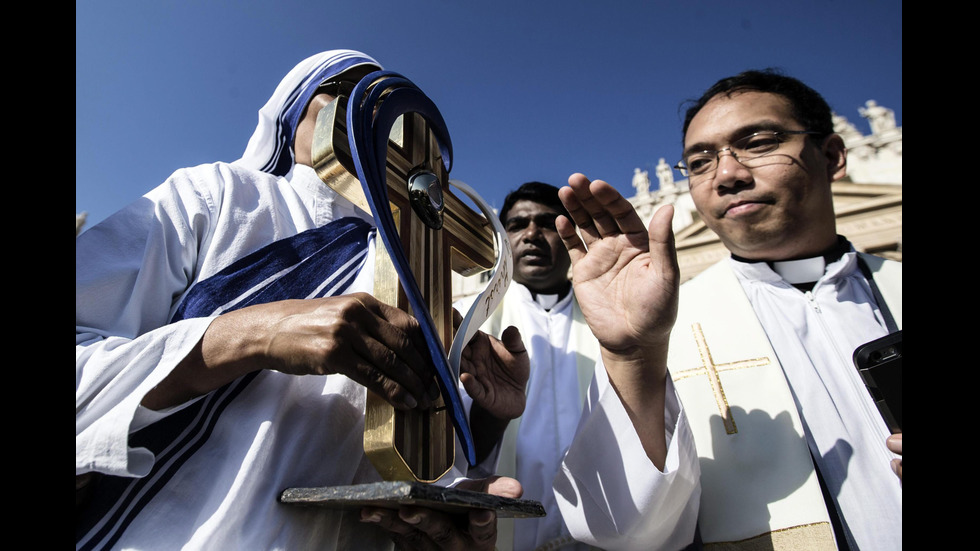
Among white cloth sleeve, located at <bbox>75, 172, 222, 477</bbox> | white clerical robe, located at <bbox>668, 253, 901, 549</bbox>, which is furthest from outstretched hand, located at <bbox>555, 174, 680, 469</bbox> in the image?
white cloth sleeve, located at <bbox>75, 172, 222, 477</bbox>

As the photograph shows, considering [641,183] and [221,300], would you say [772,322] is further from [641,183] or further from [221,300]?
[641,183]

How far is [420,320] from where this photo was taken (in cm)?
115

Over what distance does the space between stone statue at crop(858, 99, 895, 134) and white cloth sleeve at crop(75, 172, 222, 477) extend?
25.2m

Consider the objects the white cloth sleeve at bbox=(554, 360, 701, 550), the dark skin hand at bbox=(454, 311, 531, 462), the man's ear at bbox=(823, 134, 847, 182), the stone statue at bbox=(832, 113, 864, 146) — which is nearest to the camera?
the dark skin hand at bbox=(454, 311, 531, 462)

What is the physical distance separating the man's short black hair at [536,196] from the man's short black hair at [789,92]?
4.05 feet

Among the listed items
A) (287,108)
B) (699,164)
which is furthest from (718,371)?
(287,108)

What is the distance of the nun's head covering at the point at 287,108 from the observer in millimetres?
1740

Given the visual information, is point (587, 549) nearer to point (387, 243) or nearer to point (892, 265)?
point (387, 243)

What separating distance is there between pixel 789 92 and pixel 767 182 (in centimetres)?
65

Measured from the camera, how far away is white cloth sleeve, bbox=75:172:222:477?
1.01 meters

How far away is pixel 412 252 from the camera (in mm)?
1335

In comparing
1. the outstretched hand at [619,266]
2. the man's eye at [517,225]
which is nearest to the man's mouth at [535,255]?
the man's eye at [517,225]

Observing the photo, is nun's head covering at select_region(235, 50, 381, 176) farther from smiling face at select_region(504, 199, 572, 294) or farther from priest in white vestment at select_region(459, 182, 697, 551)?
smiling face at select_region(504, 199, 572, 294)

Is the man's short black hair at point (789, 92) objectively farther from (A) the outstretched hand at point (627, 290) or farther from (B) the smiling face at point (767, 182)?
(A) the outstretched hand at point (627, 290)
